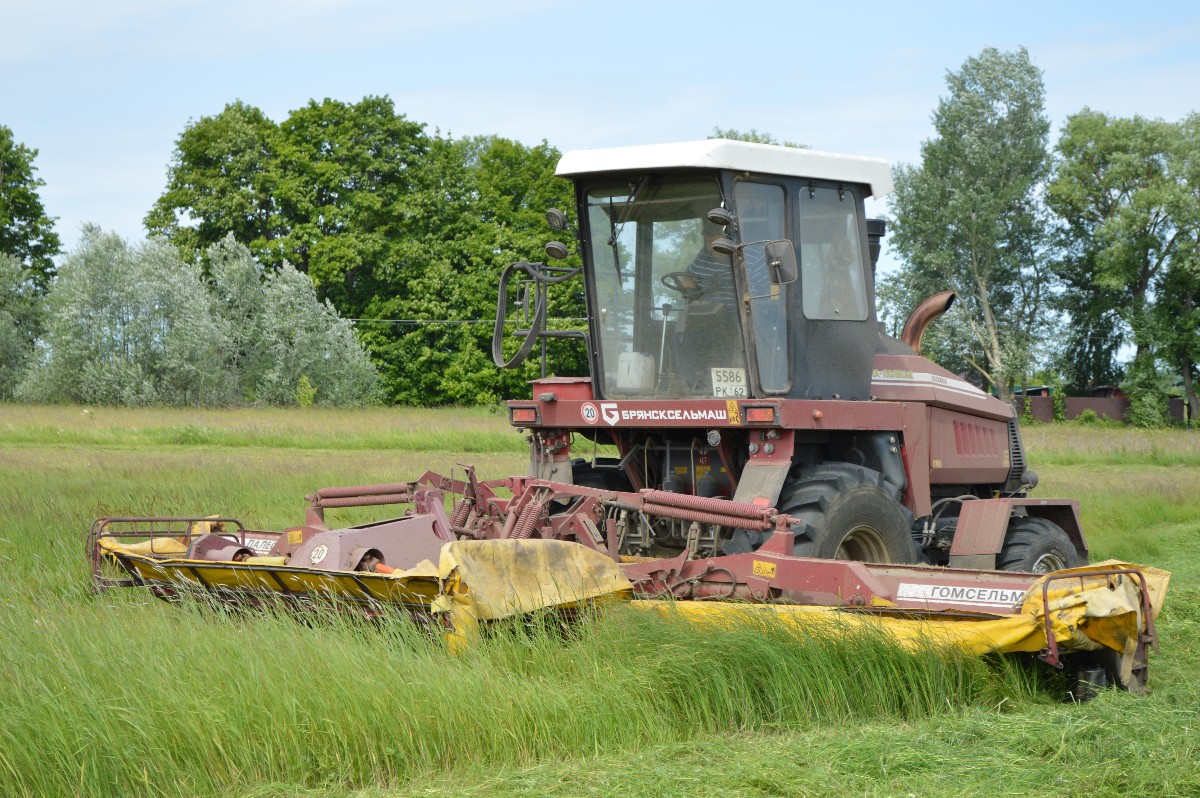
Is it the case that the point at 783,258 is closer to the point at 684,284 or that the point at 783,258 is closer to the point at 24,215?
the point at 684,284

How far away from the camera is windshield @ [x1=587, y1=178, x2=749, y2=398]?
7625mm

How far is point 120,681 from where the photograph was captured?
499 centimetres

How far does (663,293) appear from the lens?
7906 millimetres

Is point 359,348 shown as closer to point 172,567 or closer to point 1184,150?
point 1184,150

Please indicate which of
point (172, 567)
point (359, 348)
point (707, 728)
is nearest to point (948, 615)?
point (707, 728)

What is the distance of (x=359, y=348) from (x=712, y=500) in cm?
3787

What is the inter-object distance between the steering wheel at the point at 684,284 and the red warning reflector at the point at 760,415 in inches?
36.6

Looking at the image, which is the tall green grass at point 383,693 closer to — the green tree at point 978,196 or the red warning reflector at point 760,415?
the red warning reflector at point 760,415

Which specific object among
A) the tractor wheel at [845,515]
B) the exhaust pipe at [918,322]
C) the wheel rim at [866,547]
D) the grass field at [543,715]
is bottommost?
the grass field at [543,715]

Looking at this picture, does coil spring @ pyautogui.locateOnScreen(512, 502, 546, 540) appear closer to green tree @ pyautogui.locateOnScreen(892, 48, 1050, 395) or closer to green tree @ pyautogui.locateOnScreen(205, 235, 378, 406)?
green tree @ pyautogui.locateOnScreen(205, 235, 378, 406)

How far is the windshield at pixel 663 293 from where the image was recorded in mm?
7625

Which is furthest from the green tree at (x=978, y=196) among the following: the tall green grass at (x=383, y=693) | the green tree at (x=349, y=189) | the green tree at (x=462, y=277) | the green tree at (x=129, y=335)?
the tall green grass at (x=383, y=693)

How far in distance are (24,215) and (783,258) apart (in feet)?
158

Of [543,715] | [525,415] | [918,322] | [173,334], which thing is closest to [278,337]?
[173,334]
